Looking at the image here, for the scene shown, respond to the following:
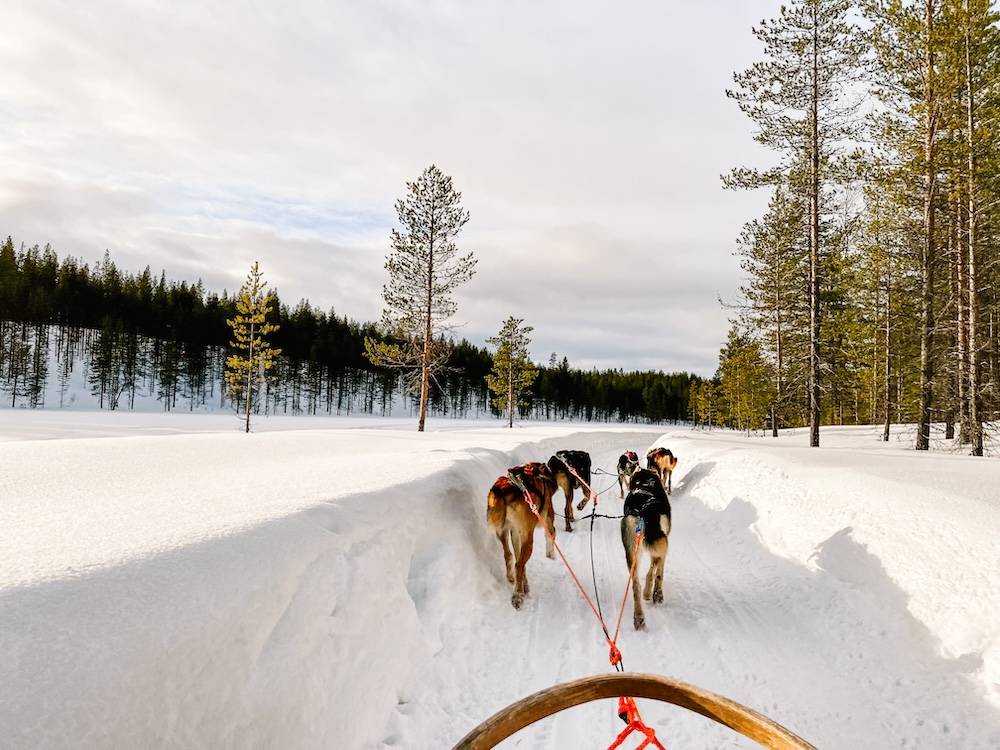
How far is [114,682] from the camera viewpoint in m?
2.03

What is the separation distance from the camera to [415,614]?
4.29 m

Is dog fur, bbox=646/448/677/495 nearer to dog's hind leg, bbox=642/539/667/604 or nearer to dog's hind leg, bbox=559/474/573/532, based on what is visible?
dog's hind leg, bbox=559/474/573/532

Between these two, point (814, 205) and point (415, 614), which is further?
point (814, 205)

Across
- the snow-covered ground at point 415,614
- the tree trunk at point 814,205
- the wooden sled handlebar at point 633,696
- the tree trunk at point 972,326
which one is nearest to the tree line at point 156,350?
the tree trunk at point 814,205

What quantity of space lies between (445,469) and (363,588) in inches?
148

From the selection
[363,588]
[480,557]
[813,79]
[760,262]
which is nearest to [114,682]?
[363,588]

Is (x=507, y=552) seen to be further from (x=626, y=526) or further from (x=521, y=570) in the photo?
(x=626, y=526)

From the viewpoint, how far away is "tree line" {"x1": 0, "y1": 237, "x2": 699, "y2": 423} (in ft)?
192

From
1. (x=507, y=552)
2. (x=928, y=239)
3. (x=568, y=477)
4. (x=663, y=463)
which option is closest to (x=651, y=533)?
(x=507, y=552)

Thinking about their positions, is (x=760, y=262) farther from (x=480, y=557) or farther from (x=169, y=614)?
(x=169, y=614)

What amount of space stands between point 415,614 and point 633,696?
3.23 metres

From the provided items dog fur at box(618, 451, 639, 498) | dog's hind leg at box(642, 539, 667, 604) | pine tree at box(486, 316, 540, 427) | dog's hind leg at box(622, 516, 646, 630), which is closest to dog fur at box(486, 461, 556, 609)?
dog's hind leg at box(622, 516, 646, 630)

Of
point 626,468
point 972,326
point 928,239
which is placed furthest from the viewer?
point 928,239

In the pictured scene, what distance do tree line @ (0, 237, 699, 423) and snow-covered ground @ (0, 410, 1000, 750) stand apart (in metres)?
44.9
